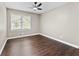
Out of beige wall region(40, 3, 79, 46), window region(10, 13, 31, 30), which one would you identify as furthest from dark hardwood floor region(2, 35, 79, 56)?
window region(10, 13, 31, 30)

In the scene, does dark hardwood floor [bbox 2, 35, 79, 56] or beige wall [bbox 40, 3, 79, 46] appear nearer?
dark hardwood floor [bbox 2, 35, 79, 56]

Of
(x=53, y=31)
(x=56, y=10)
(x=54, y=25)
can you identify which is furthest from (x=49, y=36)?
(x=56, y=10)

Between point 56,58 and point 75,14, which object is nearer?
point 56,58

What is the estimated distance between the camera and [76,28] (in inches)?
92.5

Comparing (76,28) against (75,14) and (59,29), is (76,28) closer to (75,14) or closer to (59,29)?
(75,14)

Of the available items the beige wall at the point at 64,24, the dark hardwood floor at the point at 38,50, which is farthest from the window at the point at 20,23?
the beige wall at the point at 64,24

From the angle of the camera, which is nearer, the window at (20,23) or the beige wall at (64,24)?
the window at (20,23)

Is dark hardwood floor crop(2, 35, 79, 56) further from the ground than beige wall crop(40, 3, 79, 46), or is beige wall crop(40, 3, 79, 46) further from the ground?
beige wall crop(40, 3, 79, 46)

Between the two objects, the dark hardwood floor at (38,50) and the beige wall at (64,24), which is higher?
the beige wall at (64,24)

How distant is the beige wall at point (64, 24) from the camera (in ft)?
7.78

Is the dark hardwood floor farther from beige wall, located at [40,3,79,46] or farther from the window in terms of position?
the window

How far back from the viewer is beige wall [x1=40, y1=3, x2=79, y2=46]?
237 centimetres

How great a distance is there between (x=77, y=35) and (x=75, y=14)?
0.67 meters

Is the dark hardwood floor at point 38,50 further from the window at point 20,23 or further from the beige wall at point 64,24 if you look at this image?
the window at point 20,23
